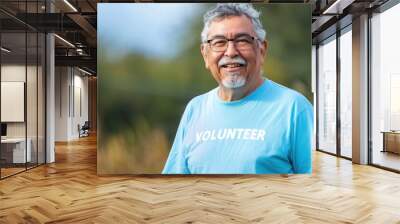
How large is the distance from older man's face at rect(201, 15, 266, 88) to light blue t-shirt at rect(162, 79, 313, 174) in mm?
253

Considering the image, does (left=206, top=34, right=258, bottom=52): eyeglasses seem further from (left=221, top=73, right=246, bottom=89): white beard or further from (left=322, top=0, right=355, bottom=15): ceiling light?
(left=322, top=0, right=355, bottom=15): ceiling light

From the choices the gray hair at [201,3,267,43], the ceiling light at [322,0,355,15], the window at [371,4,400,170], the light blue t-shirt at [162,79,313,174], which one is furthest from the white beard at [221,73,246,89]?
the window at [371,4,400,170]

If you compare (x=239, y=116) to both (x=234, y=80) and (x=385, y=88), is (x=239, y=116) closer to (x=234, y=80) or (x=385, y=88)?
(x=234, y=80)

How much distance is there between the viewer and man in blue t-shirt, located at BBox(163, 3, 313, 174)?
20.1 ft

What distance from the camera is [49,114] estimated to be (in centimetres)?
861

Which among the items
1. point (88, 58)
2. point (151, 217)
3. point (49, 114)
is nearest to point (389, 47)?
point (151, 217)

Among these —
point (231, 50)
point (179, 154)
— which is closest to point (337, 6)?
point (231, 50)

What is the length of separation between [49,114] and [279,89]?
5147 mm

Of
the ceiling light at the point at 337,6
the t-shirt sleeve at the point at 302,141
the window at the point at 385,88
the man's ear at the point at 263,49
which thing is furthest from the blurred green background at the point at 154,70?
the window at the point at 385,88

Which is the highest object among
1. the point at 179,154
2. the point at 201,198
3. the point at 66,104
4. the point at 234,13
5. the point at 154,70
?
the point at 234,13

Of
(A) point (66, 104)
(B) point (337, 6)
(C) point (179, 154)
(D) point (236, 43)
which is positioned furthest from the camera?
(A) point (66, 104)

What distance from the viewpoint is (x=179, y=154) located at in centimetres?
630

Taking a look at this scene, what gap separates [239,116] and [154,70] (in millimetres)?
1549

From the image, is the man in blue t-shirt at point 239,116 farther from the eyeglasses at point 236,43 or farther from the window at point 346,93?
the window at point 346,93
